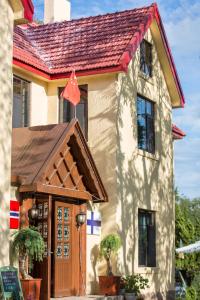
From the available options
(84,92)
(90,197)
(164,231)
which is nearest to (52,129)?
(90,197)

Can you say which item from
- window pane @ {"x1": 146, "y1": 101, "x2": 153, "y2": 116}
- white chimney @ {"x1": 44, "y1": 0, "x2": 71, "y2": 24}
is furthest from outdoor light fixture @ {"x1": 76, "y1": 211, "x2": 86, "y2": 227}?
white chimney @ {"x1": 44, "y1": 0, "x2": 71, "y2": 24}

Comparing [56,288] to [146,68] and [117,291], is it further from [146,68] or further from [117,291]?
Answer: [146,68]

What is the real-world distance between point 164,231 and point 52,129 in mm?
7245

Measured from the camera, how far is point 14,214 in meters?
15.6

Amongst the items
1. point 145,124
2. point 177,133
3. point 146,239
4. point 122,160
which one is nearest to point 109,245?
point 122,160

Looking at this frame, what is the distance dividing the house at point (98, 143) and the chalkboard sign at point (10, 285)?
1.92 metres

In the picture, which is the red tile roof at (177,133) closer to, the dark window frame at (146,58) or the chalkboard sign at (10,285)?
the dark window frame at (146,58)

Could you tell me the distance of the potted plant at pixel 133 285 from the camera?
18553mm

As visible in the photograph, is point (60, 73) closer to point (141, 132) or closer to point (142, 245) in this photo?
point (141, 132)

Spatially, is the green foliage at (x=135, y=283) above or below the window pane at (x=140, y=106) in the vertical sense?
below

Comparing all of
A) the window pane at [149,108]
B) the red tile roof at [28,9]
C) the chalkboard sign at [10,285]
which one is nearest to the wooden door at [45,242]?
the chalkboard sign at [10,285]

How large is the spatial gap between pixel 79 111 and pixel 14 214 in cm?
573

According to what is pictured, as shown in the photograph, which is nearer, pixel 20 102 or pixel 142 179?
pixel 20 102

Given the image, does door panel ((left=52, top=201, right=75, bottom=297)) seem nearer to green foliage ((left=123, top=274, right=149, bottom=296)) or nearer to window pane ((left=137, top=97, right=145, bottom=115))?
green foliage ((left=123, top=274, right=149, bottom=296))
